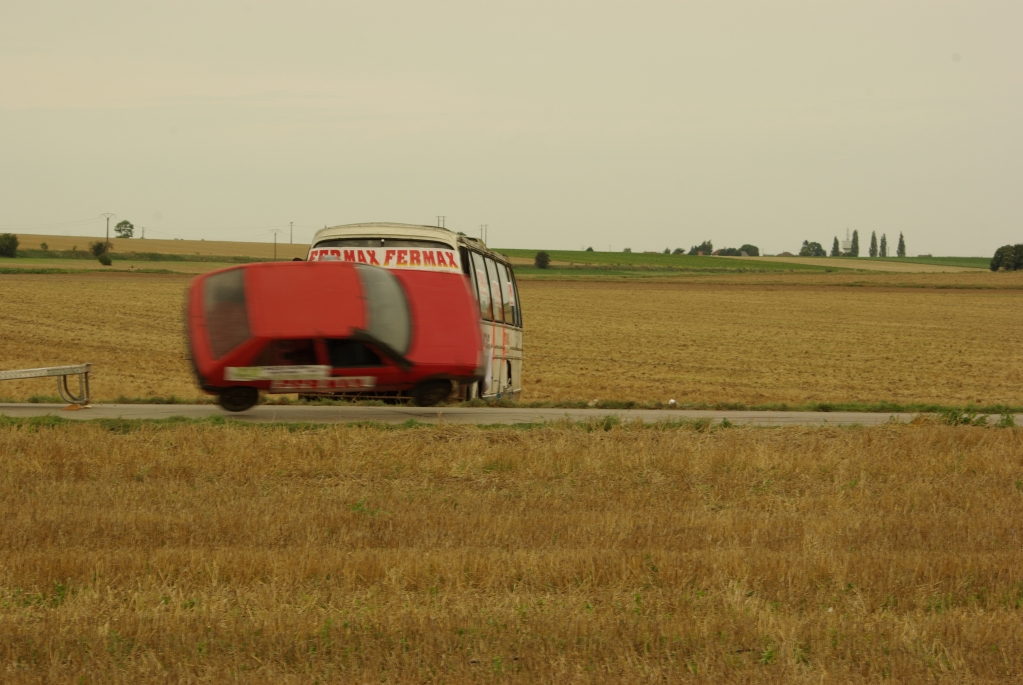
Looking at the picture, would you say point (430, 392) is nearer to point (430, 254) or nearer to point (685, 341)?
point (430, 254)

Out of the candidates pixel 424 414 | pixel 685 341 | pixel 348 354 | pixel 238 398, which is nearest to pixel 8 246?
pixel 685 341

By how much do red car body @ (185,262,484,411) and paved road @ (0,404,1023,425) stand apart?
0.53m

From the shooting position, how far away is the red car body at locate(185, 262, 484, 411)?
13.7 m

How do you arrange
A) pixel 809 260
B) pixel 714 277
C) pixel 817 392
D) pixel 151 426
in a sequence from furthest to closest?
pixel 809 260 < pixel 714 277 < pixel 817 392 < pixel 151 426

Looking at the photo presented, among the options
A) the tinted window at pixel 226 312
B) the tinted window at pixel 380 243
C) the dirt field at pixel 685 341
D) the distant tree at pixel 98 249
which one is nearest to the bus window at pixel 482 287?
the tinted window at pixel 380 243

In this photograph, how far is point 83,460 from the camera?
34.0 ft

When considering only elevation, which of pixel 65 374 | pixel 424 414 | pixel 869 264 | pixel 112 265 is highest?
pixel 869 264

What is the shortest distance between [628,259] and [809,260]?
28.9 m

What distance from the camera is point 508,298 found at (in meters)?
19.9

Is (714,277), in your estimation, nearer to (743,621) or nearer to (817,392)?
(817,392)

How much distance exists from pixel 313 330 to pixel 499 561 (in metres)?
7.72

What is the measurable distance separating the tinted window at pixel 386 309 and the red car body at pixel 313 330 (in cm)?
1

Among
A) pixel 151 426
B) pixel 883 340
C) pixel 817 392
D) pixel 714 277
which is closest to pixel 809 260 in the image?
pixel 714 277

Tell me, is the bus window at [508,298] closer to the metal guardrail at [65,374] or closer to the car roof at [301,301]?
the car roof at [301,301]
